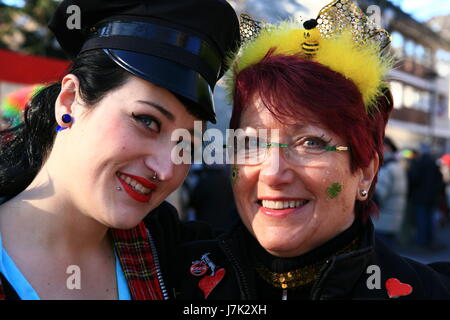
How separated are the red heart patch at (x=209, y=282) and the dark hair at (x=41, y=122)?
2.41 ft

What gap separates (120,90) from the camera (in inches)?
72.4

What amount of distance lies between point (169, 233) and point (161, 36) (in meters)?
1.04

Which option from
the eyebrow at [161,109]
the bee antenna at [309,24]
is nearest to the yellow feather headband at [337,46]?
the bee antenna at [309,24]

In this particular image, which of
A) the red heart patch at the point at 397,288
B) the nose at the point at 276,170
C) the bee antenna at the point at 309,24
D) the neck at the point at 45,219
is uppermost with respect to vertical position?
the bee antenna at the point at 309,24

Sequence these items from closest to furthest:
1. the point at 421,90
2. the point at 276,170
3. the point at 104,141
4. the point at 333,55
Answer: the point at 104,141, the point at 276,170, the point at 333,55, the point at 421,90

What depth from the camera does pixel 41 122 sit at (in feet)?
6.93

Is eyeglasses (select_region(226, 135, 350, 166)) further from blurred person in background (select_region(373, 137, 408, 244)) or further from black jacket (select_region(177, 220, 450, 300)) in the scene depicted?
blurred person in background (select_region(373, 137, 408, 244))

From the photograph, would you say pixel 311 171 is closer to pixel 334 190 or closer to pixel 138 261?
pixel 334 190

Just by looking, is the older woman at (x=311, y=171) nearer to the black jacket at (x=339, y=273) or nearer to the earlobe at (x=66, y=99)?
the black jacket at (x=339, y=273)

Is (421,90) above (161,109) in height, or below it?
above

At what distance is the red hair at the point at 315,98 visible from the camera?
1.93m

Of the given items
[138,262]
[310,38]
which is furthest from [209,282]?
[310,38]

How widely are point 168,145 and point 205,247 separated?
26.6 inches

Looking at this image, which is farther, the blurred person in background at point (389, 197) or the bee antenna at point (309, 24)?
the blurred person in background at point (389, 197)
